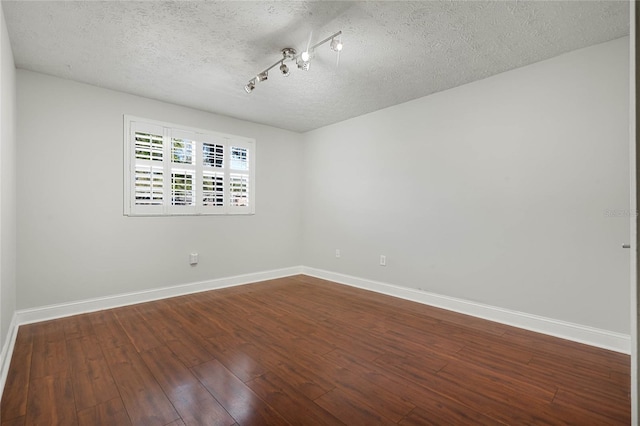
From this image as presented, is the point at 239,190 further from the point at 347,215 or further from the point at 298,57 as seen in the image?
the point at 298,57

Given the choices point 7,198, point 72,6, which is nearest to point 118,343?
point 7,198

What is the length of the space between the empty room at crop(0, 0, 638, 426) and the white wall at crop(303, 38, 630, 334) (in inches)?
0.7

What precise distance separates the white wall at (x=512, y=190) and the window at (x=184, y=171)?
5.89 ft

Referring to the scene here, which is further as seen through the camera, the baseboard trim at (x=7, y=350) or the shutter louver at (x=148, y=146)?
the shutter louver at (x=148, y=146)

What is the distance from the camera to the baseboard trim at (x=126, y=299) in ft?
9.70

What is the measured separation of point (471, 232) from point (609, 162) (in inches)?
49.1

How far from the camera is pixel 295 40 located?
95.9 inches

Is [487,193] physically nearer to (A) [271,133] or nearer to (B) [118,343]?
(A) [271,133]

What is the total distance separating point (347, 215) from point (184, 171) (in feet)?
7.84

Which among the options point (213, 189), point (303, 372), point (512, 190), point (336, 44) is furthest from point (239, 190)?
point (512, 190)

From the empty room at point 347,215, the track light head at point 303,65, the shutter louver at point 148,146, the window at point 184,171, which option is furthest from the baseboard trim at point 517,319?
the shutter louver at point 148,146

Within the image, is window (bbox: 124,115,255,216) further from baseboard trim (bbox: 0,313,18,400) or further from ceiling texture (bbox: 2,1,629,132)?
baseboard trim (bbox: 0,313,18,400)

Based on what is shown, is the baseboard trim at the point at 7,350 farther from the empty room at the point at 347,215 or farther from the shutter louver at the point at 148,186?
the shutter louver at the point at 148,186

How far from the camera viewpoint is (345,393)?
1.84 meters
